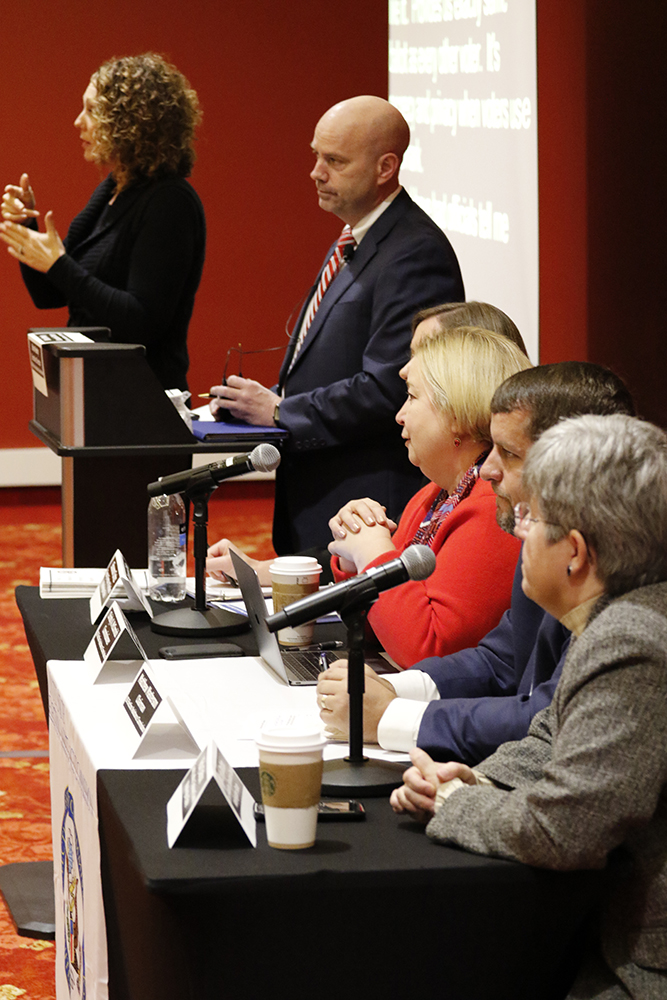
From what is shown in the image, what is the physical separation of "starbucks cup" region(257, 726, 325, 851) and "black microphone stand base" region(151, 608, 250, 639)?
904mm

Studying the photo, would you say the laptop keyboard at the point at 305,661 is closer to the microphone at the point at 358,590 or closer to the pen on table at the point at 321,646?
the pen on table at the point at 321,646

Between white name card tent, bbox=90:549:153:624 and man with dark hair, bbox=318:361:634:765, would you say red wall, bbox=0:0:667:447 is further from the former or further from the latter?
man with dark hair, bbox=318:361:634:765

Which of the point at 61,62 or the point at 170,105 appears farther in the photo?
the point at 61,62

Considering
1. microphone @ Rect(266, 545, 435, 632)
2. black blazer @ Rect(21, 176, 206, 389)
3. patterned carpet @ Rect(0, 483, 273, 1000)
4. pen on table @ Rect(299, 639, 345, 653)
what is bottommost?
patterned carpet @ Rect(0, 483, 273, 1000)

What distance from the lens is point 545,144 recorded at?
12.6ft

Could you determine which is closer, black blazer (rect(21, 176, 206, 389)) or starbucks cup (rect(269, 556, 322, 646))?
starbucks cup (rect(269, 556, 322, 646))

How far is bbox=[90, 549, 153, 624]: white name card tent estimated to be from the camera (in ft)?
6.81

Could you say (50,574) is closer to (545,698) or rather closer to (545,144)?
(545,698)

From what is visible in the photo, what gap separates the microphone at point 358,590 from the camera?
1435 mm

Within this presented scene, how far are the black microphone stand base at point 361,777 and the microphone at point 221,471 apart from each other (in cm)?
62

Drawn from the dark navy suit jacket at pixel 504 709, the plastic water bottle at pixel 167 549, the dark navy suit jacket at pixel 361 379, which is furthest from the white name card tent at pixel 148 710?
the dark navy suit jacket at pixel 361 379

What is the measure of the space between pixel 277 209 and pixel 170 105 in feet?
11.9

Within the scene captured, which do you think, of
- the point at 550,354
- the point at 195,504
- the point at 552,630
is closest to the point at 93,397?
the point at 195,504

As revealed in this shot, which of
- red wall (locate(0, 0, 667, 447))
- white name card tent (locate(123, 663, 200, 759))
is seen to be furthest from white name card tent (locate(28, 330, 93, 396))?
red wall (locate(0, 0, 667, 447))
